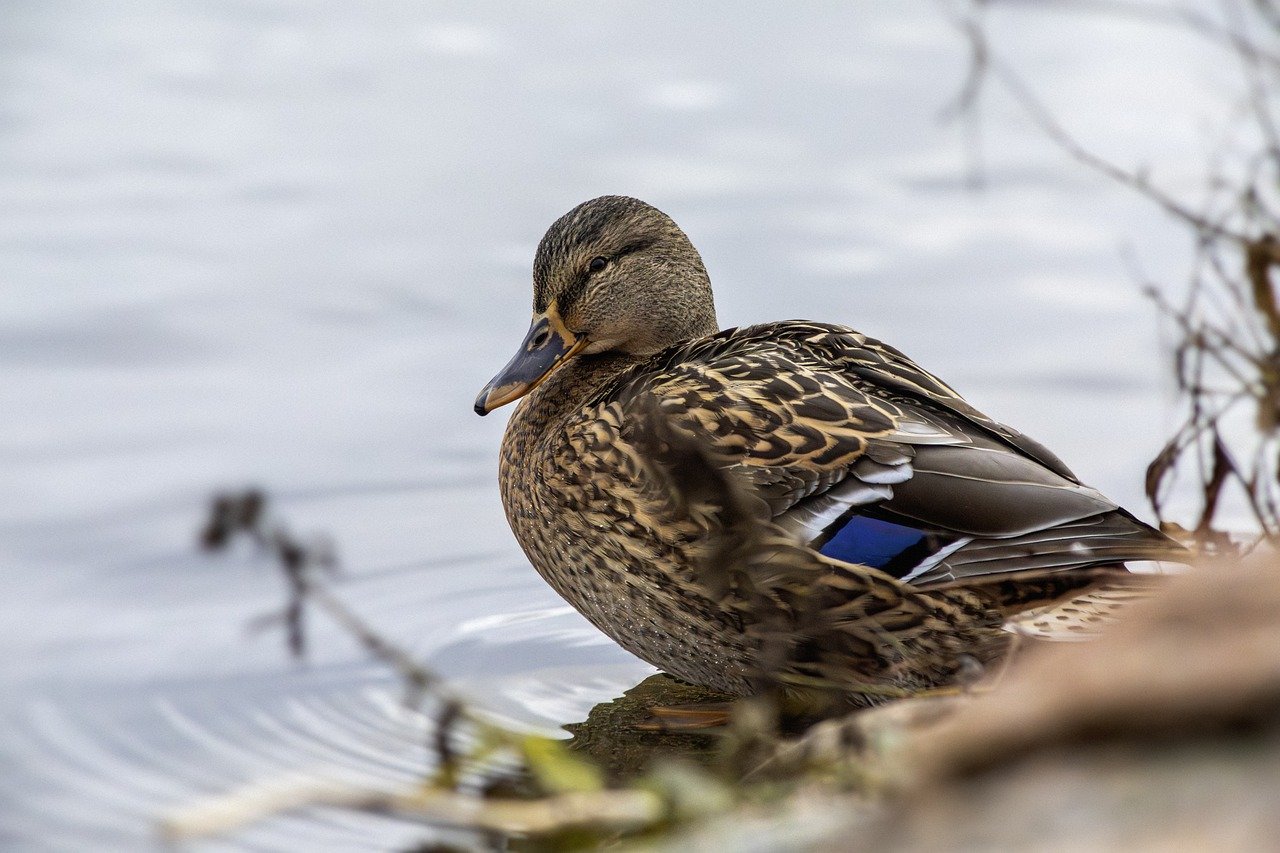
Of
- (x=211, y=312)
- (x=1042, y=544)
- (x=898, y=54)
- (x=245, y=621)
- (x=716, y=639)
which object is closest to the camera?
(x=1042, y=544)

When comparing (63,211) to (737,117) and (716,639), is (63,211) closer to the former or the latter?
(737,117)

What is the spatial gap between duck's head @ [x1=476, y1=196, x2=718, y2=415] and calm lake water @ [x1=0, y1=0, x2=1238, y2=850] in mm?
762

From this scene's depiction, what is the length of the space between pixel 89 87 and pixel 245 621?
169 inches

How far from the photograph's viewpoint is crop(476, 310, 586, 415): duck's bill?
5.14 meters

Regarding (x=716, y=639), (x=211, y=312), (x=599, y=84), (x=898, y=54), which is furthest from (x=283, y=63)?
(x=716, y=639)

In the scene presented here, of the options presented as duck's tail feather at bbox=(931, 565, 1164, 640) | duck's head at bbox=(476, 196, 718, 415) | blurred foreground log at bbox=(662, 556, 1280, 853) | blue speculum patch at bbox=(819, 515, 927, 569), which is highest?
duck's head at bbox=(476, 196, 718, 415)

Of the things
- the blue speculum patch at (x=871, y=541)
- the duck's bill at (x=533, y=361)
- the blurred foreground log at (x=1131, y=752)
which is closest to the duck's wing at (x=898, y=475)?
the blue speculum patch at (x=871, y=541)

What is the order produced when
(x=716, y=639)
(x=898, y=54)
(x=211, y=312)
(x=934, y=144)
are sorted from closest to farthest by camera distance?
(x=716, y=639), (x=211, y=312), (x=934, y=144), (x=898, y=54)

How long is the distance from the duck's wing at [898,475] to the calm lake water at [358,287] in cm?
97

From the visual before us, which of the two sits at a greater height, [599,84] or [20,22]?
[20,22]

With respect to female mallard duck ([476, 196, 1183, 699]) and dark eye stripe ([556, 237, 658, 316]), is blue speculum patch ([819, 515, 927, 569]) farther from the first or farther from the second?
dark eye stripe ([556, 237, 658, 316])

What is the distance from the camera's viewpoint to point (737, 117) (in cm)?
836

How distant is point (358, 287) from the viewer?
23.9 ft

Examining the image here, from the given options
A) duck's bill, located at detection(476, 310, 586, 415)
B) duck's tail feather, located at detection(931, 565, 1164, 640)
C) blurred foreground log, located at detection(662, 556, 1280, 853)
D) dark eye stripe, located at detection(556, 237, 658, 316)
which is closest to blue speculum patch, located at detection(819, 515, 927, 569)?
duck's tail feather, located at detection(931, 565, 1164, 640)
